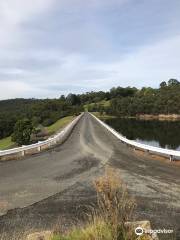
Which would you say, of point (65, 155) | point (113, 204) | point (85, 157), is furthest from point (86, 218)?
point (65, 155)

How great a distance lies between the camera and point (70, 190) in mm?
12172

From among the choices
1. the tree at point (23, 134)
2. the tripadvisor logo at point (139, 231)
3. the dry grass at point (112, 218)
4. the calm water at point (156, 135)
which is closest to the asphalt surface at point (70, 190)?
the tripadvisor logo at point (139, 231)

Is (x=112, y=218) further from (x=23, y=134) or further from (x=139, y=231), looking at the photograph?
(x=23, y=134)

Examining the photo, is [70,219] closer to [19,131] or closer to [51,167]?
[51,167]

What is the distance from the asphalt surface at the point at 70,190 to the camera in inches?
345

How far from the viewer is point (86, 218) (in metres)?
8.66

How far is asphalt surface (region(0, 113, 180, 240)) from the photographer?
28.7 ft

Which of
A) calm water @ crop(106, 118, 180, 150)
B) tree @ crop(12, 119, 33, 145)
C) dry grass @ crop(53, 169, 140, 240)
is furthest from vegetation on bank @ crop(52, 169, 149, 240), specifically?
tree @ crop(12, 119, 33, 145)

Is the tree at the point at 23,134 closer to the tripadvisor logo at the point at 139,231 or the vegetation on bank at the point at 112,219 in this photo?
the vegetation on bank at the point at 112,219

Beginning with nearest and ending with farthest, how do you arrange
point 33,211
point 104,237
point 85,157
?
point 104,237 < point 33,211 < point 85,157

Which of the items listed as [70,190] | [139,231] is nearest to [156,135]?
[70,190]

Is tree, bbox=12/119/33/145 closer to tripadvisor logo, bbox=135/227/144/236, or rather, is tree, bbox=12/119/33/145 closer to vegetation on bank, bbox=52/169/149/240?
vegetation on bank, bbox=52/169/149/240

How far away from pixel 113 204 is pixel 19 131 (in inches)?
2118

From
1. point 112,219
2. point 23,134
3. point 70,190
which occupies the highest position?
point 112,219
